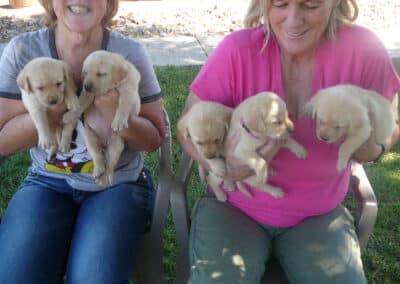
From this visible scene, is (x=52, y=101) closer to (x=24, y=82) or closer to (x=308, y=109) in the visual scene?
(x=24, y=82)

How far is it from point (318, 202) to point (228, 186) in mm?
463

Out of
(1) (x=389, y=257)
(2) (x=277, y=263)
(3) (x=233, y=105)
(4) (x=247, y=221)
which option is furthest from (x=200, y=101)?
Answer: (1) (x=389, y=257)

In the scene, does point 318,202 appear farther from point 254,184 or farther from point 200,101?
point 200,101

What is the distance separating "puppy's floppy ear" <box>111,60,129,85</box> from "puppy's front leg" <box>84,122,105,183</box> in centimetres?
28

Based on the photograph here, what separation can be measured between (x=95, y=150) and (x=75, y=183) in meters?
0.23

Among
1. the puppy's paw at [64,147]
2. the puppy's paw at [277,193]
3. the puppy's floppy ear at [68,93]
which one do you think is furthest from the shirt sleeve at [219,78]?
the puppy's paw at [64,147]

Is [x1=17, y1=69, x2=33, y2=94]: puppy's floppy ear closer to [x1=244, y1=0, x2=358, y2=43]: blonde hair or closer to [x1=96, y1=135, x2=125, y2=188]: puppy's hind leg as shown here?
[x1=96, y1=135, x2=125, y2=188]: puppy's hind leg

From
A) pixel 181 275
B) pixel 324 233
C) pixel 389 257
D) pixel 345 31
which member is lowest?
pixel 389 257

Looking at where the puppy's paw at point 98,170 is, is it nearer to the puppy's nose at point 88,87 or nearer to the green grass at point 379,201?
the puppy's nose at point 88,87

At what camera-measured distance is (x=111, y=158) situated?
9.32 feet

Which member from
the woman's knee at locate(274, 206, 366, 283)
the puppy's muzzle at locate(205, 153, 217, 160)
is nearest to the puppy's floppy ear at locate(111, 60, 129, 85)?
the puppy's muzzle at locate(205, 153, 217, 160)

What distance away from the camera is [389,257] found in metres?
3.73

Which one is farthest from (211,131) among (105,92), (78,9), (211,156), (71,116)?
(78,9)

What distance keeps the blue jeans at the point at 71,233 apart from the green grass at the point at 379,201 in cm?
101
